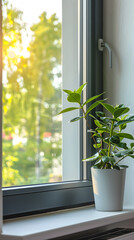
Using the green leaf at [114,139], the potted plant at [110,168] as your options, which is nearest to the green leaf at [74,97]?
the potted plant at [110,168]

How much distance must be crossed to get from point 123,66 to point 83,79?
0.17m

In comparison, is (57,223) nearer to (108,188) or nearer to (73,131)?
(108,188)

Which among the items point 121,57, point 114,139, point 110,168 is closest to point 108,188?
point 110,168

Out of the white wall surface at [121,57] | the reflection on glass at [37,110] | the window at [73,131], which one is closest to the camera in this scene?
the window at [73,131]

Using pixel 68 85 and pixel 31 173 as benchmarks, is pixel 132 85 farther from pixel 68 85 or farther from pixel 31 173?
pixel 31 173

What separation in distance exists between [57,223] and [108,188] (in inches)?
10.0

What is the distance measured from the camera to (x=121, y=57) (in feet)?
4.96

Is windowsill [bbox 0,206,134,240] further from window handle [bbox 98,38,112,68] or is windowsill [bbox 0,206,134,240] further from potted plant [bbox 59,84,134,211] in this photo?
window handle [bbox 98,38,112,68]

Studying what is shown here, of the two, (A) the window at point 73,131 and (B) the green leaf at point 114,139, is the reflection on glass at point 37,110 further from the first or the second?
(B) the green leaf at point 114,139

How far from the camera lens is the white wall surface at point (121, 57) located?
1.46m

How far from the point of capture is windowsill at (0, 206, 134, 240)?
97 cm

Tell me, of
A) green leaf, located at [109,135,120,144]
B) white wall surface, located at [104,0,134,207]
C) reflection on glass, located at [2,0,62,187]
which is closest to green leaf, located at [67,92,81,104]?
green leaf, located at [109,135,120,144]

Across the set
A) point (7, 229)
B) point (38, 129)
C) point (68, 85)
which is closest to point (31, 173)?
point (38, 129)

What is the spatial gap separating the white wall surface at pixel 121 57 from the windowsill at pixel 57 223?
0.24m
